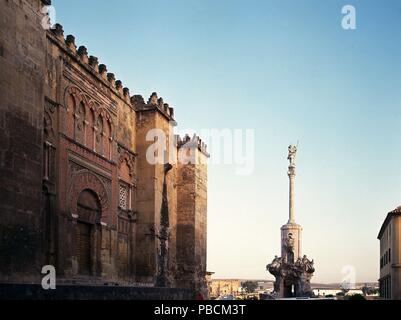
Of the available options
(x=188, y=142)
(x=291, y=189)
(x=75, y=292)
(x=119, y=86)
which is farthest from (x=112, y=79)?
(x=291, y=189)

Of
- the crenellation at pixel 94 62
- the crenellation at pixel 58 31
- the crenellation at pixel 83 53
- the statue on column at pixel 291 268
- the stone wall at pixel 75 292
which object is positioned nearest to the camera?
the stone wall at pixel 75 292

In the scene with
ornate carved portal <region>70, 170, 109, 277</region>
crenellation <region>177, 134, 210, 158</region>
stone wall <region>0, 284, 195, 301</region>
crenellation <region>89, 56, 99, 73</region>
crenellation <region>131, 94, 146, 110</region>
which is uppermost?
crenellation <region>89, 56, 99, 73</region>

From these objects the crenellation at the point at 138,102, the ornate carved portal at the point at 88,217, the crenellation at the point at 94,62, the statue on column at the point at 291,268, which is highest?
the crenellation at the point at 94,62

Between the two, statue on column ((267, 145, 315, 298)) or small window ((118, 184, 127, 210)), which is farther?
statue on column ((267, 145, 315, 298))

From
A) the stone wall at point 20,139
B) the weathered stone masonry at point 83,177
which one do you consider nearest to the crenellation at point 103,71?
the weathered stone masonry at point 83,177

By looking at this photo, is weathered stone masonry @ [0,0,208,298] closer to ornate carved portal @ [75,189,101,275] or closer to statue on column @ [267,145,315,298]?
ornate carved portal @ [75,189,101,275]

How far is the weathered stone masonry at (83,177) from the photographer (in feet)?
35.9

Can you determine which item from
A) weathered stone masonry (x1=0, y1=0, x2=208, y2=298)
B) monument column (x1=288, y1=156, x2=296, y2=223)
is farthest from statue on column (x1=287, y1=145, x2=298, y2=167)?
weathered stone masonry (x1=0, y1=0, x2=208, y2=298)

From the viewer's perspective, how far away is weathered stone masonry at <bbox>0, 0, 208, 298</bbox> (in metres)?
10.9

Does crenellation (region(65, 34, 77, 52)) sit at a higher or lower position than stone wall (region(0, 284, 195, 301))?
higher

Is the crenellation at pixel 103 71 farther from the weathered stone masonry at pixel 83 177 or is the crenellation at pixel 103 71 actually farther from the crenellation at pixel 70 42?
the crenellation at pixel 70 42

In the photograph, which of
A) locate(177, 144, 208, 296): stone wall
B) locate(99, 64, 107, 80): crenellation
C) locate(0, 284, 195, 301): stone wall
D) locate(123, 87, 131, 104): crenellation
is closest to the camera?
locate(0, 284, 195, 301): stone wall

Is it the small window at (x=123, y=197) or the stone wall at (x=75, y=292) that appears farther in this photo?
the small window at (x=123, y=197)
